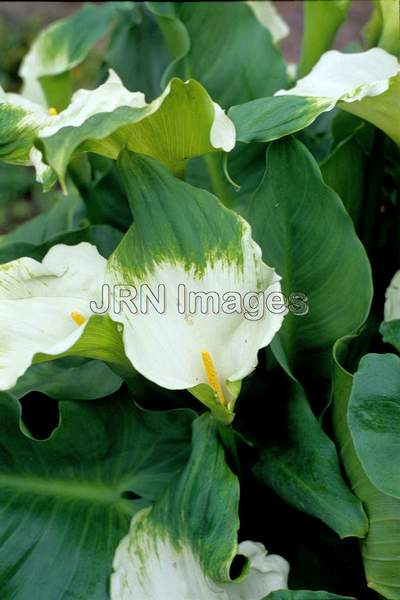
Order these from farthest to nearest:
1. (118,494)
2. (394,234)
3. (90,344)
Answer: (394,234)
(118,494)
(90,344)

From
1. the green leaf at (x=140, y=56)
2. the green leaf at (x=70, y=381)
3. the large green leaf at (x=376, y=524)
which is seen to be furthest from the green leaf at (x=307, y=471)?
the green leaf at (x=140, y=56)

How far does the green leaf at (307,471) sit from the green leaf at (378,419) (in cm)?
5

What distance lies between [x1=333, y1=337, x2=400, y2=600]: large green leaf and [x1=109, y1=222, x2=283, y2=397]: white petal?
0.23 feet

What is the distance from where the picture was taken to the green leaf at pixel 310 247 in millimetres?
544

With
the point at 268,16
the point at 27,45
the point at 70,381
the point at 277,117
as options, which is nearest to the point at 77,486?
the point at 70,381

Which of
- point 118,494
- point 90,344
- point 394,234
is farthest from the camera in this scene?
Result: point 394,234

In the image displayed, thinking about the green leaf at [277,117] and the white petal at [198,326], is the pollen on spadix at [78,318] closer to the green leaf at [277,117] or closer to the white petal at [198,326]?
the white petal at [198,326]

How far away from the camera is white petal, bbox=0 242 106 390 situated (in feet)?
1.47

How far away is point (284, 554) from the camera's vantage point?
0.58 m

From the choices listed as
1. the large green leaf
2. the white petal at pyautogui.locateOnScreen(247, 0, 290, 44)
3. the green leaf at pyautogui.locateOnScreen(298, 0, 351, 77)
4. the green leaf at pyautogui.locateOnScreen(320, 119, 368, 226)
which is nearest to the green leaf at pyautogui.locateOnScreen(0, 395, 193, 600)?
the large green leaf

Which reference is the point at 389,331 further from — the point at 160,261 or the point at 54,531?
the point at 54,531

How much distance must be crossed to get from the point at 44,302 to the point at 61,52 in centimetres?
45

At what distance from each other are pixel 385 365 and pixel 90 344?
17 cm

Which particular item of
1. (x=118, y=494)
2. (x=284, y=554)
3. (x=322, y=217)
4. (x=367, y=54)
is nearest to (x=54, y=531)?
(x=118, y=494)
